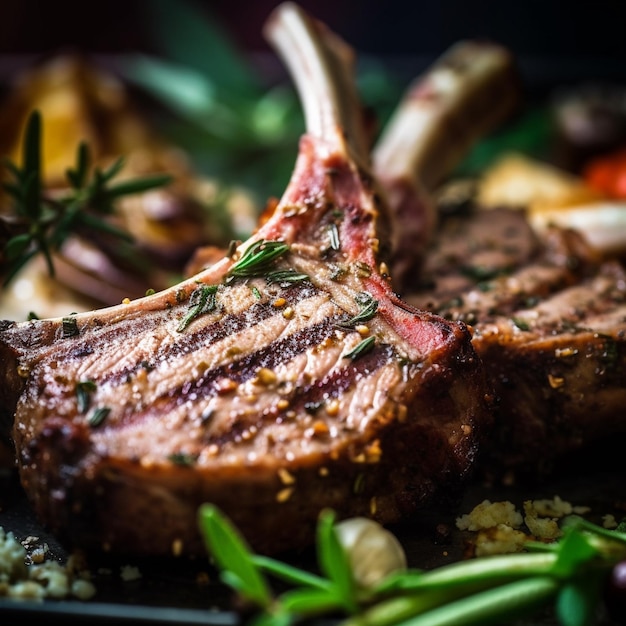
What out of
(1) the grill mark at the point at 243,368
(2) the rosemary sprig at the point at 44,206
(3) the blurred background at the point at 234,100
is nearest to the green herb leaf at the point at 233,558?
(1) the grill mark at the point at 243,368

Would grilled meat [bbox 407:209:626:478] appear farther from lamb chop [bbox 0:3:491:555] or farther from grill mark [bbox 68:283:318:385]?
grill mark [bbox 68:283:318:385]

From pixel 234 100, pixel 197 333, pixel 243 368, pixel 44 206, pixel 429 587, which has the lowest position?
pixel 429 587

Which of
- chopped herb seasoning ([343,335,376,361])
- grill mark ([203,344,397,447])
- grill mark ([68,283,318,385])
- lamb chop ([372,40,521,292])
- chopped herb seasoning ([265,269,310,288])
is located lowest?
grill mark ([203,344,397,447])

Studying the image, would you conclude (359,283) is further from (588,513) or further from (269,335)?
(588,513)

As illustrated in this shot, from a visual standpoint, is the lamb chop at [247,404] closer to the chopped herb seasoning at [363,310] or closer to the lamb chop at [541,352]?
the chopped herb seasoning at [363,310]

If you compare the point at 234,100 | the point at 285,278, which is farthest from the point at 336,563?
the point at 234,100

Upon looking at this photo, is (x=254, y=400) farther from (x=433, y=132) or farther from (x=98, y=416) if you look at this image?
(x=433, y=132)

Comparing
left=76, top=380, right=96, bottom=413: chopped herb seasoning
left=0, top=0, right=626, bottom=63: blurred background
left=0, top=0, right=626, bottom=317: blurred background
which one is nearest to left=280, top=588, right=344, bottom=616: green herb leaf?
left=76, top=380, right=96, bottom=413: chopped herb seasoning
